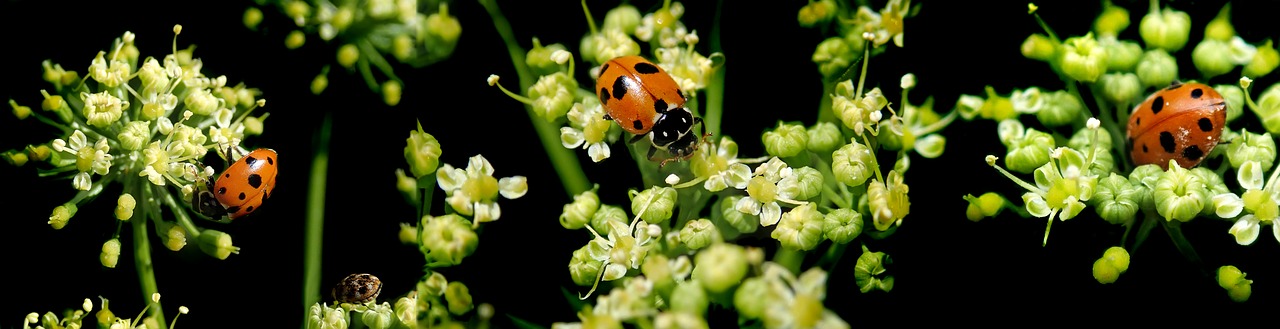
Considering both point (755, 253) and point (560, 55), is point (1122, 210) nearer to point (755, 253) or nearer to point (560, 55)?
point (755, 253)

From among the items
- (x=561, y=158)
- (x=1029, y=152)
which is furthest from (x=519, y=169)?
(x=1029, y=152)

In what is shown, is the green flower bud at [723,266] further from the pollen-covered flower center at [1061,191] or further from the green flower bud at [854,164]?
the pollen-covered flower center at [1061,191]

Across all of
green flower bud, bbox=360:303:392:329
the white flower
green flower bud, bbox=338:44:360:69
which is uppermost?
green flower bud, bbox=338:44:360:69

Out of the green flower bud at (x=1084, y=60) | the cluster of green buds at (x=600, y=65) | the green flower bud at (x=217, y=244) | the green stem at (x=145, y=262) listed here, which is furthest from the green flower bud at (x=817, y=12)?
the green stem at (x=145, y=262)

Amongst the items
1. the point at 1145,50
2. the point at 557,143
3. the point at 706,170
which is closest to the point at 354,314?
Answer: the point at 557,143

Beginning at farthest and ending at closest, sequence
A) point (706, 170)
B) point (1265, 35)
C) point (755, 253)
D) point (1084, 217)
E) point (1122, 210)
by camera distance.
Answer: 1. point (1265, 35)
2. point (1084, 217)
3. point (706, 170)
4. point (1122, 210)
5. point (755, 253)

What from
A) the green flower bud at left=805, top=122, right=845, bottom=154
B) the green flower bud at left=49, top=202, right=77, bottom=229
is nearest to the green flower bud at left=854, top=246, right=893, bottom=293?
the green flower bud at left=805, top=122, right=845, bottom=154

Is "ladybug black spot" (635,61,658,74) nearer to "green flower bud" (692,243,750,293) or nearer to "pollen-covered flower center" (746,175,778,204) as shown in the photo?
"pollen-covered flower center" (746,175,778,204)

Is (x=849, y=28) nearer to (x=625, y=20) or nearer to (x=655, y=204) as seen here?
(x=625, y=20)
